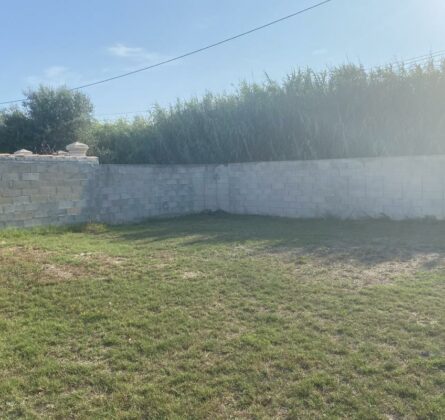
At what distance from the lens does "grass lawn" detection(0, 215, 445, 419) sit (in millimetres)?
2205

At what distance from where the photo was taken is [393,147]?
8.38 m

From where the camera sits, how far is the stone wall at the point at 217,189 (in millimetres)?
7309

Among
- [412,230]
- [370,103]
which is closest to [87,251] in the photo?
[412,230]

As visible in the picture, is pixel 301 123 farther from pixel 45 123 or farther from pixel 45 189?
pixel 45 123

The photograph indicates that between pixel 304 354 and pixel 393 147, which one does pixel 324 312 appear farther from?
pixel 393 147

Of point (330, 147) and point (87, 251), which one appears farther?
point (330, 147)

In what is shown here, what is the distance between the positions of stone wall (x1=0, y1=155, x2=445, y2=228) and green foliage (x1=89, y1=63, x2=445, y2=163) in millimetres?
654

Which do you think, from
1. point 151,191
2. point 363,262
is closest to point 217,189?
point 151,191

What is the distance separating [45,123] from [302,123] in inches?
362

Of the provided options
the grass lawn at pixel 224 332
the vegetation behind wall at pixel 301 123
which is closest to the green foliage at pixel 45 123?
the vegetation behind wall at pixel 301 123

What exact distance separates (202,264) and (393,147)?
546 cm

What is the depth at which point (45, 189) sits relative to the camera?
293 inches

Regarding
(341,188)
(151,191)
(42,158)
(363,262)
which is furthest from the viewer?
(151,191)

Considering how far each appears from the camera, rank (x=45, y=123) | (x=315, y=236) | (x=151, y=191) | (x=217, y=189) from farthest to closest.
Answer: (x=45, y=123) → (x=217, y=189) → (x=151, y=191) → (x=315, y=236)
